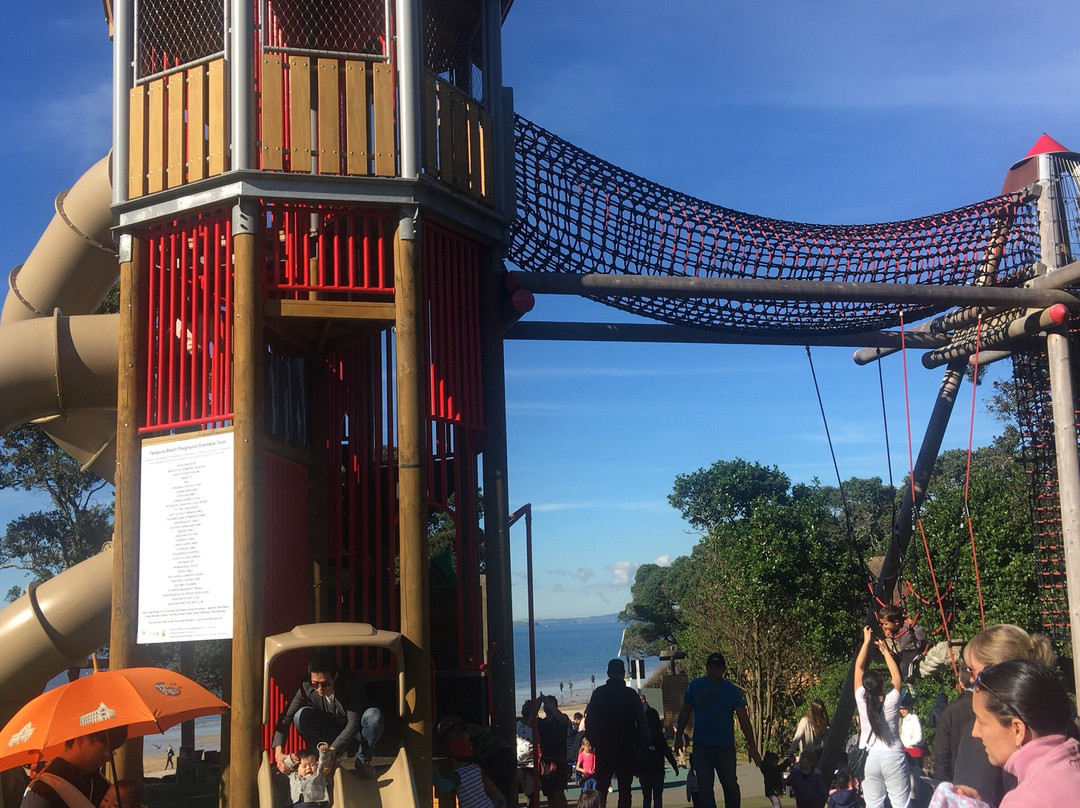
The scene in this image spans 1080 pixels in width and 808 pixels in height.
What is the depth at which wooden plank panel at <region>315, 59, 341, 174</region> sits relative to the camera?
8125mm

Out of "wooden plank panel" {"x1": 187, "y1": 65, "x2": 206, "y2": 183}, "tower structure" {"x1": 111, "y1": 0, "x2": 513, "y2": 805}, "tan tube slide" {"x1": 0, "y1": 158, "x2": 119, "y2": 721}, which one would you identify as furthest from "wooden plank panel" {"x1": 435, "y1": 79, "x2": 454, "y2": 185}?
"tan tube slide" {"x1": 0, "y1": 158, "x2": 119, "y2": 721}

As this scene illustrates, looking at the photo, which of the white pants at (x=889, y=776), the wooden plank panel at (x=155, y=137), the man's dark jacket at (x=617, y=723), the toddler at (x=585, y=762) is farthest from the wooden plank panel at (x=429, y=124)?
the toddler at (x=585, y=762)

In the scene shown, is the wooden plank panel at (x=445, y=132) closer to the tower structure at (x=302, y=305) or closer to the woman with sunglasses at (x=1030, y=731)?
the tower structure at (x=302, y=305)

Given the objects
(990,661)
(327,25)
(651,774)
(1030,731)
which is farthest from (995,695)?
(327,25)

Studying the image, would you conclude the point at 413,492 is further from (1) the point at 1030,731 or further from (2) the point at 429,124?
(1) the point at 1030,731

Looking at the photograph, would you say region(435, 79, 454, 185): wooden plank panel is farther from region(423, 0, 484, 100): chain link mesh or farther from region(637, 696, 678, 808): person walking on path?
region(637, 696, 678, 808): person walking on path

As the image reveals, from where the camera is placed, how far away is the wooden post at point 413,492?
24.7 feet

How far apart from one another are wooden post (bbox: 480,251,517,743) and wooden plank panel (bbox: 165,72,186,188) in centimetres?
261

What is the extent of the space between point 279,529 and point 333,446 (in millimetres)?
1103

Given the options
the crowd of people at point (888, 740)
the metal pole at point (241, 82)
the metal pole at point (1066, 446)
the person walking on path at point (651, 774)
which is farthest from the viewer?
the metal pole at point (1066, 446)

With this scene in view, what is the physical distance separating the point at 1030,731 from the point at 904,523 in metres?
9.25

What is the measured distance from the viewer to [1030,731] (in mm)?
3107

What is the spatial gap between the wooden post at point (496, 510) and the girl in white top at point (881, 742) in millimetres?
2720

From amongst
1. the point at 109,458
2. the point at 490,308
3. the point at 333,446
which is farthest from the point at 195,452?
the point at 109,458
